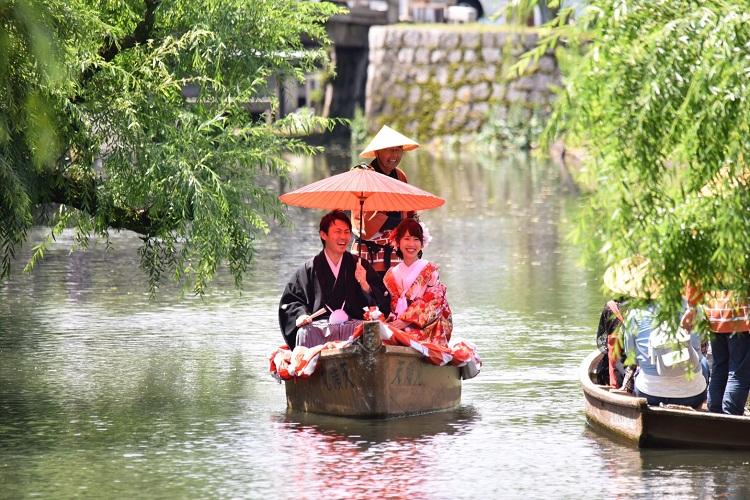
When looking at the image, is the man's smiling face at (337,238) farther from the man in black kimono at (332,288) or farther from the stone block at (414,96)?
the stone block at (414,96)

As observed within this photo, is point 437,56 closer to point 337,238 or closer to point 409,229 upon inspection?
point 409,229

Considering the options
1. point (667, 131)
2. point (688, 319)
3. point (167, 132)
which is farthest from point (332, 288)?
point (667, 131)

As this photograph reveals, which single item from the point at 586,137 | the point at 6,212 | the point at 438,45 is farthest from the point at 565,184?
the point at 586,137

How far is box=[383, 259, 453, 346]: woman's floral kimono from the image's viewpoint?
41.4 ft

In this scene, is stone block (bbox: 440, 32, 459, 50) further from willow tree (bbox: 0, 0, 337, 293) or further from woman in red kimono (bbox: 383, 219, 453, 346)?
woman in red kimono (bbox: 383, 219, 453, 346)

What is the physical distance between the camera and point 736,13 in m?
9.03

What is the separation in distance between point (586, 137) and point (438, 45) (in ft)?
133

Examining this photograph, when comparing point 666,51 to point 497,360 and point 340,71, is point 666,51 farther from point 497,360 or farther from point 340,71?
point 340,71

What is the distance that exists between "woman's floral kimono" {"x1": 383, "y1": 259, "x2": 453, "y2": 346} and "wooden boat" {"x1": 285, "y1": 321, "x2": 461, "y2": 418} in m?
0.26

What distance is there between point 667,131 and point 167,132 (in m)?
6.09

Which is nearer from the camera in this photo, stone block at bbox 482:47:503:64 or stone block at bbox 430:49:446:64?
stone block at bbox 482:47:503:64

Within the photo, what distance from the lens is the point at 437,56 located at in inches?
1973

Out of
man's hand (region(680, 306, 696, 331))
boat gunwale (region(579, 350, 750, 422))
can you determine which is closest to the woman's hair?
boat gunwale (region(579, 350, 750, 422))

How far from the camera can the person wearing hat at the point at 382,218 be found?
13.6m
